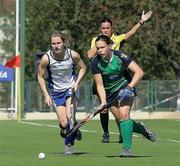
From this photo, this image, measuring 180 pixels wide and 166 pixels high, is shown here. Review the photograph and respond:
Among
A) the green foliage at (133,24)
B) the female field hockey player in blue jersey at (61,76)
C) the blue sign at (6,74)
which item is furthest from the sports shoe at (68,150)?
the green foliage at (133,24)

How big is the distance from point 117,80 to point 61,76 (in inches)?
40.3

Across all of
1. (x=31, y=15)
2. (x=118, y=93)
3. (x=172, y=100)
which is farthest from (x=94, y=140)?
(x=31, y=15)

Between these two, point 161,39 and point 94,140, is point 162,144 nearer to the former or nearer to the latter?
point 94,140

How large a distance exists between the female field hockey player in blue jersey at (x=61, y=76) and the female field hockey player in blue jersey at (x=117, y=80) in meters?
0.64

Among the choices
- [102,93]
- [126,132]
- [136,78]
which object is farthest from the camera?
[102,93]

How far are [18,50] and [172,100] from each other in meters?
8.38

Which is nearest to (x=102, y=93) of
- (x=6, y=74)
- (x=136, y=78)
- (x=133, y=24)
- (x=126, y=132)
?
(x=136, y=78)

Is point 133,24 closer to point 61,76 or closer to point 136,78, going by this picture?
point 61,76

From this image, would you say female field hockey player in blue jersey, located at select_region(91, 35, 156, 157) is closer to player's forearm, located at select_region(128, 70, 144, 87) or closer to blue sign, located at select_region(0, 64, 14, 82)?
player's forearm, located at select_region(128, 70, 144, 87)

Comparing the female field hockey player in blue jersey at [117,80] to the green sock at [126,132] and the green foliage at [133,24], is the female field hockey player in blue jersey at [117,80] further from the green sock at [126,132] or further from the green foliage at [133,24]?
the green foliage at [133,24]

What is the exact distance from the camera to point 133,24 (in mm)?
46719

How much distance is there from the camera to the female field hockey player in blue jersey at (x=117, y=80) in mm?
12305

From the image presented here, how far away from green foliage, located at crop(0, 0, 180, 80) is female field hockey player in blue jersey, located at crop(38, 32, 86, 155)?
3220 cm

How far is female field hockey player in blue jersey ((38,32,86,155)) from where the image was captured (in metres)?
13.0
